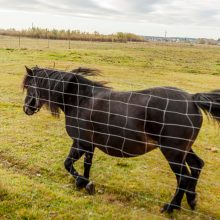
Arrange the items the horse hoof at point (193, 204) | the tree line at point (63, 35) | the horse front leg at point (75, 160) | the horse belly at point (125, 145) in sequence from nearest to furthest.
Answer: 1. the horse belly at point (125, 145)
2. the horse hoof at point (193, 204)
3. the horse front leg at point (75, 160)
4. the tree line at point (63, 35)

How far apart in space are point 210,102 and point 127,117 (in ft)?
3.47

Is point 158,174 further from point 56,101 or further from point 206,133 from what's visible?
point 206,133

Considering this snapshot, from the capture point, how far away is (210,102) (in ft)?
13.4

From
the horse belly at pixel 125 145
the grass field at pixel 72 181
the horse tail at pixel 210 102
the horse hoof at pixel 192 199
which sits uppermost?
the horse tail at pixel 210 102

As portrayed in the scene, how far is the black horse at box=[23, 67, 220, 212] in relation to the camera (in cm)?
411

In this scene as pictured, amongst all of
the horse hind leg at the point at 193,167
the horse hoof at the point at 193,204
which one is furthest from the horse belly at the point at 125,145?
the horse hoof at the point at 193,204

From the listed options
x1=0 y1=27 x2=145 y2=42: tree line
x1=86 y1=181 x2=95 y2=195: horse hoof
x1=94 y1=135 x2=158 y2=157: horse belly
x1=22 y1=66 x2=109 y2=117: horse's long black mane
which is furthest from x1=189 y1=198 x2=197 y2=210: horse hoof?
x1=0 y1=27 x2=145 y2=42: tree line

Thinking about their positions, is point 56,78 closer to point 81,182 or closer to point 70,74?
point 70,74

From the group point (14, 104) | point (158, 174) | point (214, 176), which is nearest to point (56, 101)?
point (158, 174)

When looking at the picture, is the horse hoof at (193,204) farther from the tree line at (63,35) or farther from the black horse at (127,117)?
the tree line at (63,35)

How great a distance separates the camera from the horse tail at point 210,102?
410cm

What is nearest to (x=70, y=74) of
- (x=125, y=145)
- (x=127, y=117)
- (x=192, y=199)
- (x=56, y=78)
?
(x=56, y=78)

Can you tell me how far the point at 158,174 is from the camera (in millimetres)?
6109

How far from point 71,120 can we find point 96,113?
19.2 inches
